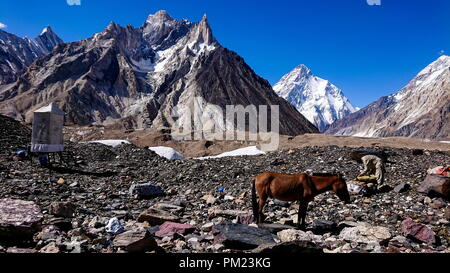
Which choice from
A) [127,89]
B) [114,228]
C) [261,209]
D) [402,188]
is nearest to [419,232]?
[261,209]

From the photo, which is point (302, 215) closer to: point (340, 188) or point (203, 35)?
point (340, 188)

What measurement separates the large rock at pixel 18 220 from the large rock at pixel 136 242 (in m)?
1.72

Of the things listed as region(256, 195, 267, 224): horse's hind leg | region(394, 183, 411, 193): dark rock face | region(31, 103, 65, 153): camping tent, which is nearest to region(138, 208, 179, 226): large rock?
region(256, 195, 267, 224): horse's hind leg

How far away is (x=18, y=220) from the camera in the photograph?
18.8 feet

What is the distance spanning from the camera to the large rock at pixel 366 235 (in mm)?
5812

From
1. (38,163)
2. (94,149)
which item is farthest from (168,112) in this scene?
(38,163)

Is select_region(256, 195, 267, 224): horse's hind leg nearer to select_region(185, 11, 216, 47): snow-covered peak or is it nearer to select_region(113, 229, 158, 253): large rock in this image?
select_region(113, 229, 158, 253): large rock

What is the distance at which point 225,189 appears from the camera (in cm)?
1281

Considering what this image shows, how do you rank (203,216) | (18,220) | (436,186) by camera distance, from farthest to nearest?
(436,186), (203,216), (18,220)

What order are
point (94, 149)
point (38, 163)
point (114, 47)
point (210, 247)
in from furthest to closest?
1. point (114, 47)
2. point (94, 149)
3. point (38, 163)
4. point (210, 247)

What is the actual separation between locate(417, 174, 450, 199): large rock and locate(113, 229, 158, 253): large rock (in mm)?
8602

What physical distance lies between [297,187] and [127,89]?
152787 mm

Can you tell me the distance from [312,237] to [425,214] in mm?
3989
